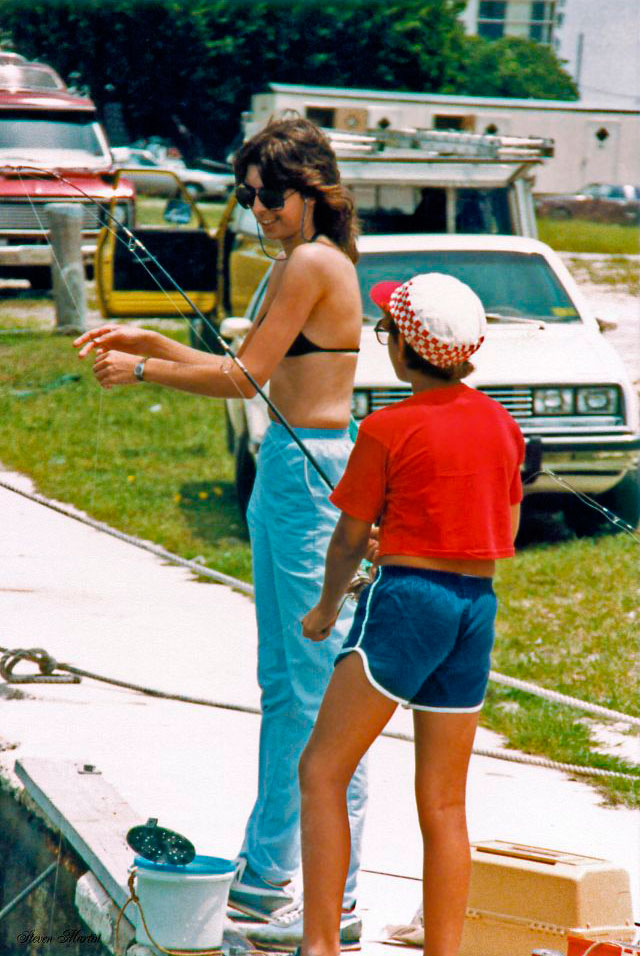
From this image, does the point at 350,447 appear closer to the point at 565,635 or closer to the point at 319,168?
the point at 319,168

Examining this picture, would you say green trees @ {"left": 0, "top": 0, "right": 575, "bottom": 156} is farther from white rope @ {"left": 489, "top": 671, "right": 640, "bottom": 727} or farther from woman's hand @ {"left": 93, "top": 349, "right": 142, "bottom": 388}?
woman's hand @ {"left": 93, "top": 349, "right": 142, "bottom": 388}

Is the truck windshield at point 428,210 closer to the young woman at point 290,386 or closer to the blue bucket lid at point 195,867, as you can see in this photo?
the young woman at point 290,386

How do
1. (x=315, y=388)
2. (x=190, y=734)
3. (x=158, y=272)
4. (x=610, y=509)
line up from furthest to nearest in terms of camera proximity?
(x=158, y=272), (x=610, y=509), (x=190, y=734), (x=315, y=388)

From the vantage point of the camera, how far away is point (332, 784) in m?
3.05

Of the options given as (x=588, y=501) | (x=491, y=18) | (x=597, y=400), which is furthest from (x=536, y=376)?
(x=491, y=18)

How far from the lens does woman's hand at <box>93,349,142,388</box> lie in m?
3.40

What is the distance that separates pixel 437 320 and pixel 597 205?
921 inches

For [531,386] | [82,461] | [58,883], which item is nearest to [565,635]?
[531,386]

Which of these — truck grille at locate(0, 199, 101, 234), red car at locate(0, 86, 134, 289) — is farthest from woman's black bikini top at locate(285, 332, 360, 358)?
red car at locate(0, 86, 134, 289)

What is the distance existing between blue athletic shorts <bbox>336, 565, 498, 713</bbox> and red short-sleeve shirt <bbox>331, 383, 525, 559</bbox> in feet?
0.22

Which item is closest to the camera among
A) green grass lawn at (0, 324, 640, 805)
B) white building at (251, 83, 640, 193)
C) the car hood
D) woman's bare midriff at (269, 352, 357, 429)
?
woman's bare midriff at (269, 352, 357, 429)

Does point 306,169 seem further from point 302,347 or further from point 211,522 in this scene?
point 211,522

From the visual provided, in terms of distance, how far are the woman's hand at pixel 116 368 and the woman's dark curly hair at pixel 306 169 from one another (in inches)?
20.3

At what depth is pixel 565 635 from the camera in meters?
6.73
